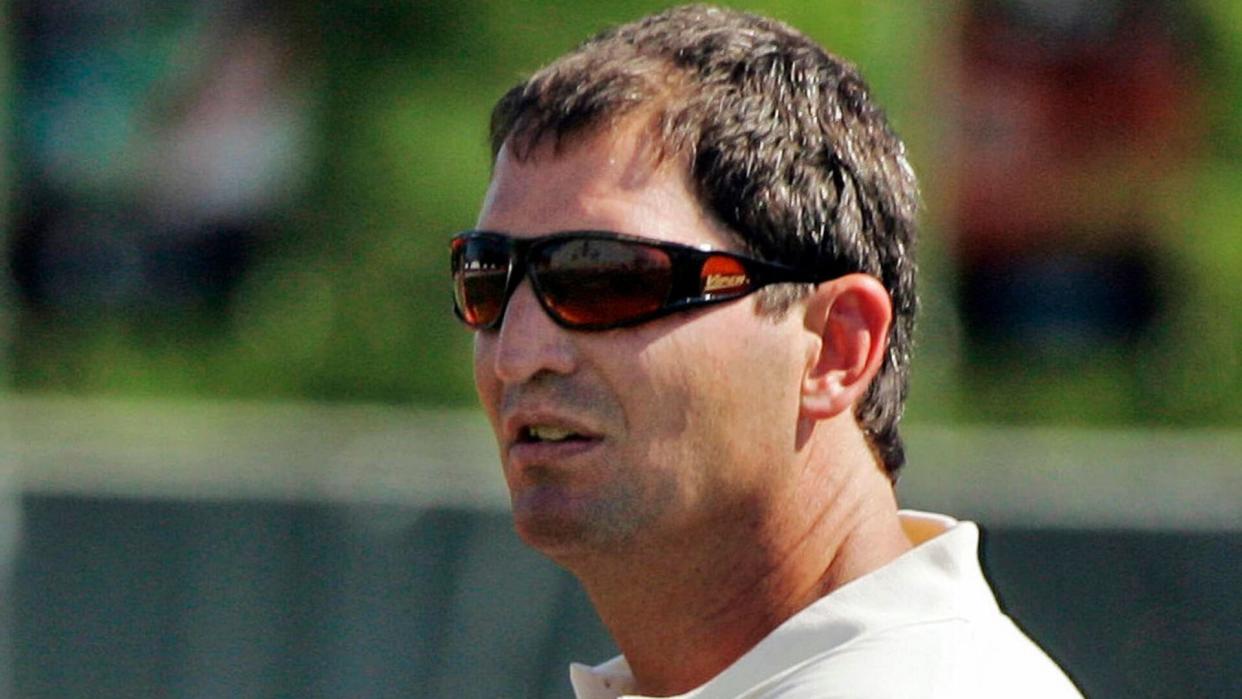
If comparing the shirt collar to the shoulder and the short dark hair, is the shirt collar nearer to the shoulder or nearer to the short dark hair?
the shoulder

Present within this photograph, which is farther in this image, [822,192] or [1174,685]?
[1174,685]

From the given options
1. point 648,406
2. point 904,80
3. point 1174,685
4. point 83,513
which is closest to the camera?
point 648,406

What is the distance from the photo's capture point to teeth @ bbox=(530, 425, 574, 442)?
2.58 metres

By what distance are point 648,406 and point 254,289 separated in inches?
290

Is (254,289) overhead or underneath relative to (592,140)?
underneath

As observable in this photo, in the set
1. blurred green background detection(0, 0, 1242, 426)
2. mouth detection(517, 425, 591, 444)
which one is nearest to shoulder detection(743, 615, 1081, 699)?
mouth detection(517, 425, 591, 444)

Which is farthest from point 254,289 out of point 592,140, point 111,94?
point 592,140

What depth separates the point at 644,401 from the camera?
8.28 ft

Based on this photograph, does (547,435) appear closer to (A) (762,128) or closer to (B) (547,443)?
(B) (547,443)

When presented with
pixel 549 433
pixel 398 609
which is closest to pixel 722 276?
pixel 549 433

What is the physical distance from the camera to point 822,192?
254 centimetres

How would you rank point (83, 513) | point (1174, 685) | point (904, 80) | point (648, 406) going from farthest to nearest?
point (904, 80) → point (83, 513) → point (1174, 685) → point (648, 406)

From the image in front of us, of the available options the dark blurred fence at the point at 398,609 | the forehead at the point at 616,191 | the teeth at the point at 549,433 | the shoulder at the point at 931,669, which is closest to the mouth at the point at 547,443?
the teeth at the point at 549,433

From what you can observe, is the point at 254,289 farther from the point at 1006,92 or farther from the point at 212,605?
the point at 212,605
